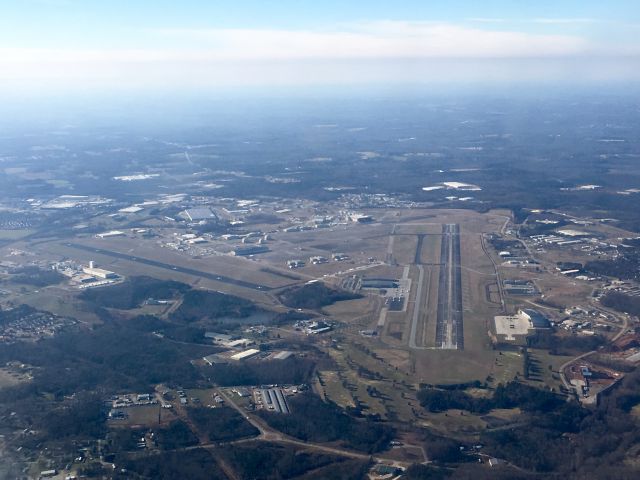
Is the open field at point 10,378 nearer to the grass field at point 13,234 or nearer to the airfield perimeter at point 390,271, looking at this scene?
the airfield perimeter at point 390,271

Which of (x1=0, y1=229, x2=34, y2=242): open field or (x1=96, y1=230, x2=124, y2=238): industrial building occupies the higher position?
(x1=96, y1=230, x2=124, y2=238): industrial building

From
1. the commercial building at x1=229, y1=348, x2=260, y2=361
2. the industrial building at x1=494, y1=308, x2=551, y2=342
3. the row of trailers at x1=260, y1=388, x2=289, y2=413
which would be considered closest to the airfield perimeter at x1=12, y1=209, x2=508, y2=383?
the industrial building at x1=494, y1=308, x2=551, y2=342

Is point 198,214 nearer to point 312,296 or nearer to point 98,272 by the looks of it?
point 98,272

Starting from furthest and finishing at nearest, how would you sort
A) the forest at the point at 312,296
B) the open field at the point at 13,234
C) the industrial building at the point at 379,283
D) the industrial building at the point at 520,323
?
the open field at the point at 13,234 < the industrial building at the point at 379,283 < the forest at the point at 312,296 < the industrial building at the point at 520,323

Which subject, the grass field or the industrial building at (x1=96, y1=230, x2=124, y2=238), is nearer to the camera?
the industrial building at (x1=96, y1=230, x2=124, y2=238)

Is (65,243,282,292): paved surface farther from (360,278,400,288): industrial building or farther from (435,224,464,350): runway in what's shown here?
(435,224,464,350): runway

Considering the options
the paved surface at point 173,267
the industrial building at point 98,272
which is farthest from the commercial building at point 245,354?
the industrial building at point 98,272

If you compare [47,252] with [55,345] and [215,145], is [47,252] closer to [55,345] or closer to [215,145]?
[55,345]

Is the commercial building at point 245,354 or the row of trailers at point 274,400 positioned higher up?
the row of trailers at point 274,400

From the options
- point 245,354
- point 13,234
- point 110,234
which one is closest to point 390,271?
point 245,354
